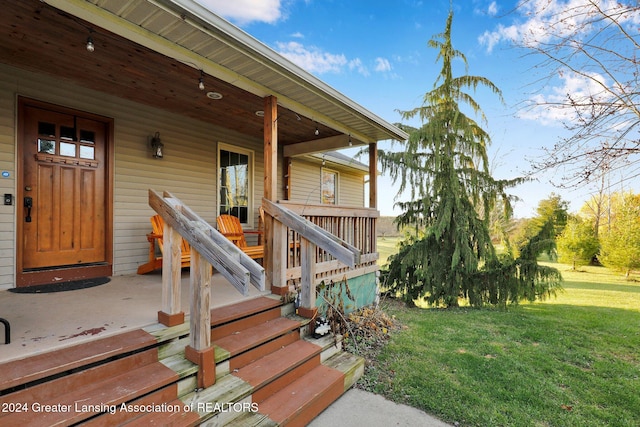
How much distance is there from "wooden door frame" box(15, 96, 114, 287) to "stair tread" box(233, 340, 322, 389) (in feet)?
9.17

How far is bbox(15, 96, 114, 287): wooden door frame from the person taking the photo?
11.0 feet

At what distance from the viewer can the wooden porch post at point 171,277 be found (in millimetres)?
2307

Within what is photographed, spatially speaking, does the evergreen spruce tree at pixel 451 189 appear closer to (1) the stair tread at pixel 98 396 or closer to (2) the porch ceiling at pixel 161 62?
(2) the porch ceiling at pixel 161 62

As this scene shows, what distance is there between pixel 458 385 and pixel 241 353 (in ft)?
6.32

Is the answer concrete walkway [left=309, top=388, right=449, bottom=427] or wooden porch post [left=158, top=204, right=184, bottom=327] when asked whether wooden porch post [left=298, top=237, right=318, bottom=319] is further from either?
wooden porch post [left=158, top=204, right=184, bottom=327]

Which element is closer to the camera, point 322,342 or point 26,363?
point 26,363

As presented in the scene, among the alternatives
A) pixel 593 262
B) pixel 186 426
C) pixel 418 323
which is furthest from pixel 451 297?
pixel 593 262

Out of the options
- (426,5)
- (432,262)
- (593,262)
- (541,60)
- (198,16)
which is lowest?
(593,262)

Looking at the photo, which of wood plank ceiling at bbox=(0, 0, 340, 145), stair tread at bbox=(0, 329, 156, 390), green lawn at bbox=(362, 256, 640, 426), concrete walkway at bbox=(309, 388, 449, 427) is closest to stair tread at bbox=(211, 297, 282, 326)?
stair tread at bbox=(0, 329, 156, 390)

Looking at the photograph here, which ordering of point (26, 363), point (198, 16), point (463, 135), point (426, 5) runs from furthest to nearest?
1. point (426, 5)
2. point (463, 135)
3. point (198, 16)
4. point (26, 363)

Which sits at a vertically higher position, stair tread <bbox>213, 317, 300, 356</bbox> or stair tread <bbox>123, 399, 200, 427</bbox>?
stair tread <bbox>213, 317, 300, 356</bbox>

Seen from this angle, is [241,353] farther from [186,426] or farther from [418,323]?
[418,323]

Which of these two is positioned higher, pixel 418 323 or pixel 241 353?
pixel 241 353

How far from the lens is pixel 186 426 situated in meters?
→ 1.74
